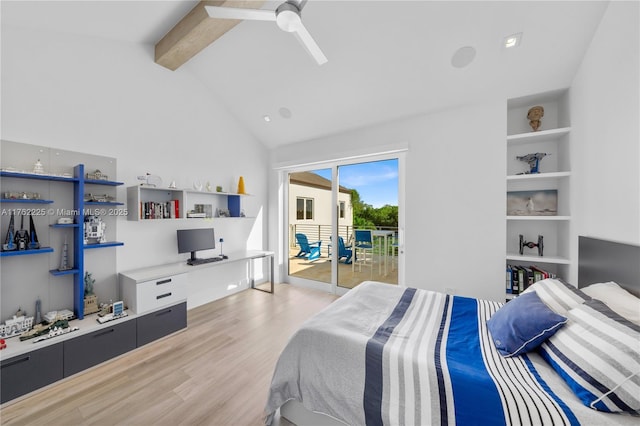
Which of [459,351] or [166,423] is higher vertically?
[459,351]

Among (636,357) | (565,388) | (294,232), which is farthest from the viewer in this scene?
(294,232)

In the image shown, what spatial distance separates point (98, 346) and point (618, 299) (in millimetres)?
3723

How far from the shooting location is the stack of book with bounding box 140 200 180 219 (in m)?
2.73

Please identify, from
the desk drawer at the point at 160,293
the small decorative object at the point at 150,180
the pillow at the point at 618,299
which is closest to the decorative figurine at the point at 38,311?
the desk drawer at the point at 160,293

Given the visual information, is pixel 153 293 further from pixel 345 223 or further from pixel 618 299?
pixel 618 299

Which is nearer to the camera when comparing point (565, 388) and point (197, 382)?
point (565, 388)

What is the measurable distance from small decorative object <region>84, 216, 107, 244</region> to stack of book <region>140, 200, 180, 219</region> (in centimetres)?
35

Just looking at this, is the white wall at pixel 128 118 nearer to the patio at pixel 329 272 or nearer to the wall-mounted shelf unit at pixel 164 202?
the wall-mounted shelf unit at pixel 164 202

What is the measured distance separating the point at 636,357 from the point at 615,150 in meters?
1.60

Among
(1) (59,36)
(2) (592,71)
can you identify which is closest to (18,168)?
(1) (59,36)

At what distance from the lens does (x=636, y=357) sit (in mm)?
928

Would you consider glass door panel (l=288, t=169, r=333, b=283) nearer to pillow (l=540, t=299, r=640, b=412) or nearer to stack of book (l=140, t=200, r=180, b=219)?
stack of book (l=140, t=200, r=180, b=219)

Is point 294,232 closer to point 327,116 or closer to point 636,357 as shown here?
point 327,116

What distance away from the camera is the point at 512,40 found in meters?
2.14
